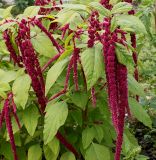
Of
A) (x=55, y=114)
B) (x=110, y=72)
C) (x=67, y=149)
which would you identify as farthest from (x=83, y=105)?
(x=110, y=72)

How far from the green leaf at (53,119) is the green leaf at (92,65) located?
1.70ft

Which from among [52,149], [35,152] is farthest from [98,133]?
[35,152]

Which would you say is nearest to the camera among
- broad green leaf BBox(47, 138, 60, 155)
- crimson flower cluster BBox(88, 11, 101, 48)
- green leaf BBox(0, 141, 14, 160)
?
crimson flower cluster BBox(88, 11, 101, 48)

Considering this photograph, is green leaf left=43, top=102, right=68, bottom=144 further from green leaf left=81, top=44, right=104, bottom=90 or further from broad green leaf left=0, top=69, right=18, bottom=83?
green leaf left=81, top=44, right=104, bottom=90

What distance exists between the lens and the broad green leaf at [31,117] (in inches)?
100

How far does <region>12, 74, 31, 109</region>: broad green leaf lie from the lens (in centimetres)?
234

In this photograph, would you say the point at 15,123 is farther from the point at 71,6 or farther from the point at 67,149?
the point at 71,6

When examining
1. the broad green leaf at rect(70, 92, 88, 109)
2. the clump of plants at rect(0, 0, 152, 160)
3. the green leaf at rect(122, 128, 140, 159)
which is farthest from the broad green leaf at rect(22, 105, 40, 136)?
the green leaf at rect(122, 128, 140, 159)

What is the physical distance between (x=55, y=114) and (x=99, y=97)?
1.11 feet

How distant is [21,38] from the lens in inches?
88.4

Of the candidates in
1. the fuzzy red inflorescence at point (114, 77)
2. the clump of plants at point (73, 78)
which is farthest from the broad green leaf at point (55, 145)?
the fuzzy red inflorescence at point (114, 77)

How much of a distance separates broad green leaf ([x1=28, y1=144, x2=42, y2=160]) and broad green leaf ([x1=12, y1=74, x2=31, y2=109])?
0.47 m

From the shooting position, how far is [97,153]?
271cm

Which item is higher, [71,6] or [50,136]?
[71,6]
